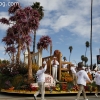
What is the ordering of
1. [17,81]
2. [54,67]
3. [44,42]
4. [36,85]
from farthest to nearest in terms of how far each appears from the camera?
[44,42], [54,67], [17,81], [36,85]

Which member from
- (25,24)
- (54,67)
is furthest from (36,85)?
A: (25,24)

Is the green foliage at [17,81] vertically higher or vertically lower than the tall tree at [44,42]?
lower

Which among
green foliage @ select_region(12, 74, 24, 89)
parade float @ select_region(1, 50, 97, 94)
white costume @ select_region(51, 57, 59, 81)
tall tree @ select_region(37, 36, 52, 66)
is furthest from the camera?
tall tree @ select_region(37, 36, 52, 66)

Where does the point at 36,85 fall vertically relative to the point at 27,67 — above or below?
below

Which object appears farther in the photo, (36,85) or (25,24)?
(25,24)

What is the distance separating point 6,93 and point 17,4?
26.1 feet

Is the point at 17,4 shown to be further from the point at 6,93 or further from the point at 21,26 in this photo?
the point at 6,93

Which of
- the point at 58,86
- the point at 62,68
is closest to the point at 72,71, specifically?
the point at 62,68

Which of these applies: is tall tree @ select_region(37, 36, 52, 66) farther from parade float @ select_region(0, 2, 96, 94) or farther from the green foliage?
the green foliage

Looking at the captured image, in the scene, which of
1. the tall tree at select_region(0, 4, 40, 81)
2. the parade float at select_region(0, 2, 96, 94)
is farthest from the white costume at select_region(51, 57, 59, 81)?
the tall tree at select_region(0, 4, 40, 81)

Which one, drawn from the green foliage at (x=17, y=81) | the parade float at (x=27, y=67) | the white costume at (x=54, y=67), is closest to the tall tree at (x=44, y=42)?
the parade float at (x=27, y=67)

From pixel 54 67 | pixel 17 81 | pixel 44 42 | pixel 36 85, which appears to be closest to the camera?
pixel 36 85

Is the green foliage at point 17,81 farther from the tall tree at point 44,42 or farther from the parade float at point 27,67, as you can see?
the tall tree at point 44,42

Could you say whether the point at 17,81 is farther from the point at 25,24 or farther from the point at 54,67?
the point at 25,24
